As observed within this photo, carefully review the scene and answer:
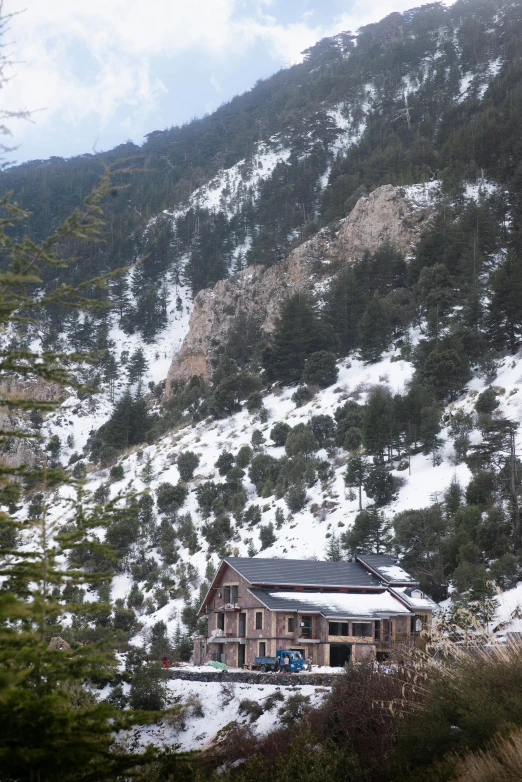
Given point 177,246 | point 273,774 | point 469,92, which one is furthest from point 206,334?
point 273,774

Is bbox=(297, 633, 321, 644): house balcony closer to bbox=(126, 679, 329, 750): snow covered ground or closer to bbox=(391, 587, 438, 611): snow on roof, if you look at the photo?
bbox=(391, 587, 438, 611): snow on roof

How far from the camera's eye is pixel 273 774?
17.1 m

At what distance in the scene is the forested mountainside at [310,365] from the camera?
38469mm

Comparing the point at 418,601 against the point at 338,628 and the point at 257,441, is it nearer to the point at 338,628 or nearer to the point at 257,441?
the point at 338,628

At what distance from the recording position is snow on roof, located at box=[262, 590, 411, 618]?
33656 mm

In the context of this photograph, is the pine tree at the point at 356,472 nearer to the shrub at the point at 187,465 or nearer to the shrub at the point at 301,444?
the shrub at the point at 301,444

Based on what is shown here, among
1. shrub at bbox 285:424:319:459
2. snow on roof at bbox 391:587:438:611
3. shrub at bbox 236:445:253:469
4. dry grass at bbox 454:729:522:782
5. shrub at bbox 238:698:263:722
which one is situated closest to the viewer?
dry grass at bbox 454:729:522:782

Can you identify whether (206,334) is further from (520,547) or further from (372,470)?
(520,547)

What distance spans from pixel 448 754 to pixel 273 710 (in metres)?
14.2

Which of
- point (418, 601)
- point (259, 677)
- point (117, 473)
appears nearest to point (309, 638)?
point (259, 677)

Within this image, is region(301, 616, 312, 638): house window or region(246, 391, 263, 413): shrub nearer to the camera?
region(301, 616, 312, 638): house window

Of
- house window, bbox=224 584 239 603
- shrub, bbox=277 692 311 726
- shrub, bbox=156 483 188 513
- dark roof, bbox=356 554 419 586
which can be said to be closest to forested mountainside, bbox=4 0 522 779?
shrub, bbox=156 483 188 513

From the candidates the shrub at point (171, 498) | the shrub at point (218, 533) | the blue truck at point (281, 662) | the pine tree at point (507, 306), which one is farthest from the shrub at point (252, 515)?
the pine tree at point (507, 306)

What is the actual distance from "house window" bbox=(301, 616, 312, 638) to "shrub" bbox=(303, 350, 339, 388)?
35.9m
